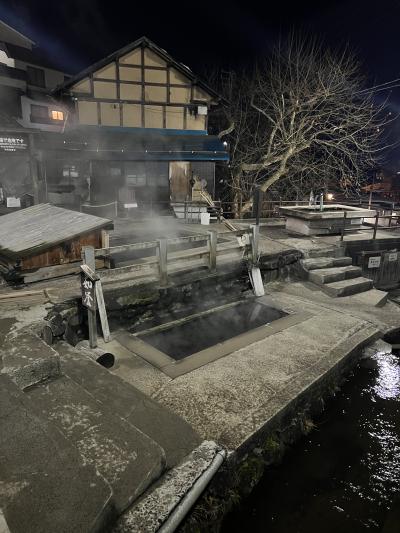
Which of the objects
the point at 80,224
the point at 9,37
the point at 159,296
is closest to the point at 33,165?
the point at 80,224

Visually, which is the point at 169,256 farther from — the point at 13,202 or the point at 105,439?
the point at 13,202

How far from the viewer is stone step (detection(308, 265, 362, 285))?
10.5 meters

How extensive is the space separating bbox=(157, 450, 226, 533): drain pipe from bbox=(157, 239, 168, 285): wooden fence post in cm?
487

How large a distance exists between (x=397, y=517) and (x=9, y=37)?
44742 millimetres

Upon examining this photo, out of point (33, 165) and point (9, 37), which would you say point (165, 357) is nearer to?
point (33, 165)

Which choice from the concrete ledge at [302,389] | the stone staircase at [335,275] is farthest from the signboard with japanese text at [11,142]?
the concrete ledge at [302,389]

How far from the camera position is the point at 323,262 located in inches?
450

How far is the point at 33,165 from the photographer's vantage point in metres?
15.7

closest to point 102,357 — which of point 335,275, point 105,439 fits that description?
point 105,439

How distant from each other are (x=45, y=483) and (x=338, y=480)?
3.87 meters

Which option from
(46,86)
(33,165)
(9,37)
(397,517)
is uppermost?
(9,37)

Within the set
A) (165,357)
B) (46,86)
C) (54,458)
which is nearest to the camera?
(54,458)

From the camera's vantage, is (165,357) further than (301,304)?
No

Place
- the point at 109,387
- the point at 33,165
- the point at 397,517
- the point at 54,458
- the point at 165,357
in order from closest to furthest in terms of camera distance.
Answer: the point at 54,458 → the point at 397,517 → the point at 109,387 → the point at 165,357 → the point at 33,165
